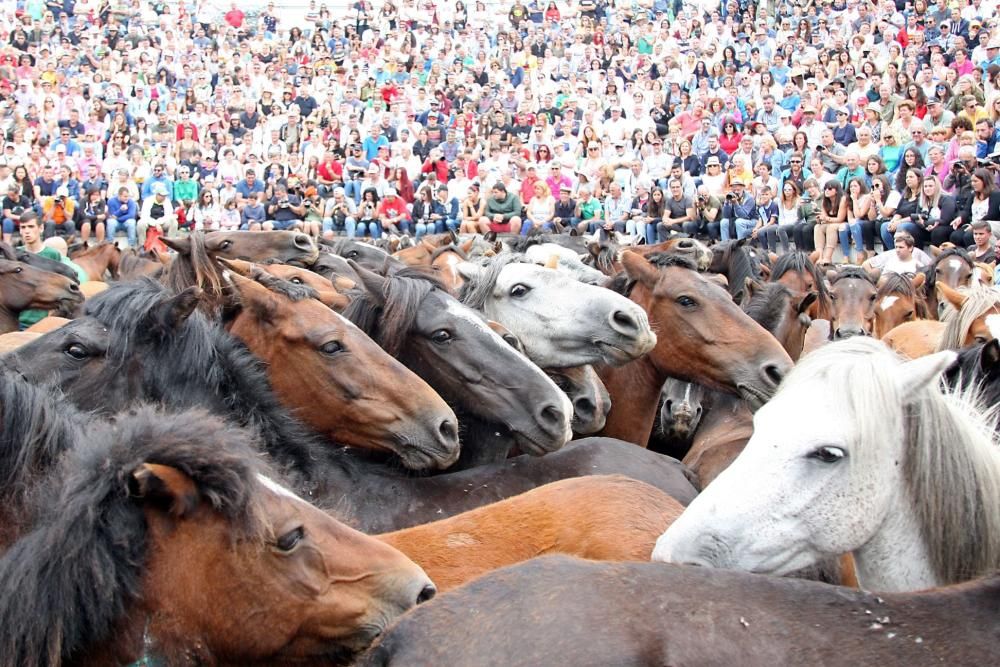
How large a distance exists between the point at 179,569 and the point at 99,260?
14.3m

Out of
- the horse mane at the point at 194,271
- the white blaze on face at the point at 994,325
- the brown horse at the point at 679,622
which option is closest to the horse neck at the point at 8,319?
the horse mane at the point at 194,271

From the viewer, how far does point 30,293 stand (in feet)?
34.8

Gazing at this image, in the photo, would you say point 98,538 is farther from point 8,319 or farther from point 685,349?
point 8,319

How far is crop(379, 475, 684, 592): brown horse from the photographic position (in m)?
3.80

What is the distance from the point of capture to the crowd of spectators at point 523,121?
18.8 metres

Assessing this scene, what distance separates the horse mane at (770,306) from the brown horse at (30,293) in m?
6.46

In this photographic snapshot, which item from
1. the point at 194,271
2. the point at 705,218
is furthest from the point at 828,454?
the point at 705,218

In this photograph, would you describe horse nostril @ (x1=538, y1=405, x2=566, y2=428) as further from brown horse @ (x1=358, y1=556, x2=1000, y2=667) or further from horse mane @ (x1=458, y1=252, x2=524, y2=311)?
brown horse @ (x1=358, y1=556, x2=1000, y2=667)

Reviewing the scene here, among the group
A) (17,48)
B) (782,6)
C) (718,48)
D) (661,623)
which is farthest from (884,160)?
(17,48)

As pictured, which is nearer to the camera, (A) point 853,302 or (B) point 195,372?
(B) point 195,372

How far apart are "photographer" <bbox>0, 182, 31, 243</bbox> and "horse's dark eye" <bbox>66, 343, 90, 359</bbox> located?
772 inches

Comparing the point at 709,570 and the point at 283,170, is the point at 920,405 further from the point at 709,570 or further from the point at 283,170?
the point at 283,170

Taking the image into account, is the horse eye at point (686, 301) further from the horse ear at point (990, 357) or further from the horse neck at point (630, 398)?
the horse ear at point (990, 357)

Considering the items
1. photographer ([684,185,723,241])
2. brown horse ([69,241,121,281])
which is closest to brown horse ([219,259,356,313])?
brown horse ([69,241,121,281])
